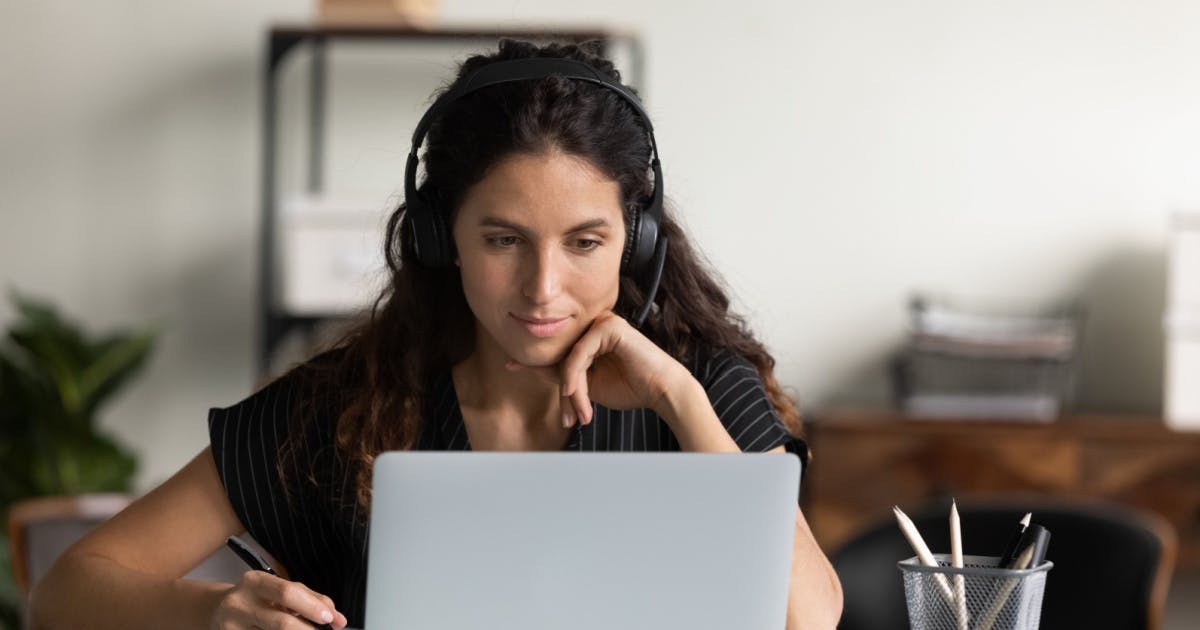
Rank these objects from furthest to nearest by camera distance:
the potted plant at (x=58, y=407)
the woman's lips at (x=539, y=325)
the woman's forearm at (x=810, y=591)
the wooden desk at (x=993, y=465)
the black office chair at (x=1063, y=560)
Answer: the potted plant at (x=58, y=407) → the wooden desk at (x=993, y=465) → the black office chair at (x=1063, y=560) → the woman's lips at (x=539, y=325) → the woman's forearm at (x=810, y=591)

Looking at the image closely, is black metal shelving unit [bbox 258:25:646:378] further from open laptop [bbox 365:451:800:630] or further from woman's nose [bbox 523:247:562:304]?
open laptop [bbox 365:451:800:630]

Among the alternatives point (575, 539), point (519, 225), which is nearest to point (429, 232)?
point (519, 225)

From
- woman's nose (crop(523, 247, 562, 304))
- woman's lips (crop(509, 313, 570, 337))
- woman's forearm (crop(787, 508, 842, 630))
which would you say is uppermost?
woman's nose (crop(523, 247, 562, 304))

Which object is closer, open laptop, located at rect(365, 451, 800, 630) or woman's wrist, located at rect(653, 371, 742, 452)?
open laptop, located at rect(365, 451, 800, 630)

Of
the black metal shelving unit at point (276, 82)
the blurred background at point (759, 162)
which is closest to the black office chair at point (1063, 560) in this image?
the blurred background at point (759, 162)

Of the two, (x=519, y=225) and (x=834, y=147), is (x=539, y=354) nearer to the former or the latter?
(x=519, y=225)

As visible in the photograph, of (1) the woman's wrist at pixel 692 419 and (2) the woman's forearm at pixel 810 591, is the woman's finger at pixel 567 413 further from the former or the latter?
(2) the woman's forearm at pixel 810 591

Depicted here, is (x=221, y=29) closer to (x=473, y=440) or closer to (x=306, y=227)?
(x=306, y=227)

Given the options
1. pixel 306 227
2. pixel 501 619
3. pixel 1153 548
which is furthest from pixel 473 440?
pixel 306 227

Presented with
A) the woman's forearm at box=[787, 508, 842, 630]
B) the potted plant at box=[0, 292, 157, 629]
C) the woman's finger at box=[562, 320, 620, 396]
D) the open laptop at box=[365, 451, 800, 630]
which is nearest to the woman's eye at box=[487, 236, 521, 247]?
the woman's finger at box=[562, 320, 620, 396]

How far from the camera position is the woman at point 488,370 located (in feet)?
4.50

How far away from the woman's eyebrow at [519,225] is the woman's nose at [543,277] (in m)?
0.03

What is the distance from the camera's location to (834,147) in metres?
3.34

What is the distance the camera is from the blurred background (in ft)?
10.8
